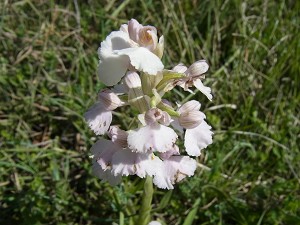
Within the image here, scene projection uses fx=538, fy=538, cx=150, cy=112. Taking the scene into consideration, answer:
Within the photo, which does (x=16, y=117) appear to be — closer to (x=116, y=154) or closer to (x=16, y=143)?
(x=16, y=143)

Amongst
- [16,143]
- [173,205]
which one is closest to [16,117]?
[16,143]

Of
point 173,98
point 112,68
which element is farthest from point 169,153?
point 173,98

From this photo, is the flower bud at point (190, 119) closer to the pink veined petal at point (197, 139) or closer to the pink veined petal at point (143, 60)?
the pink veined petal at point (197, 139)

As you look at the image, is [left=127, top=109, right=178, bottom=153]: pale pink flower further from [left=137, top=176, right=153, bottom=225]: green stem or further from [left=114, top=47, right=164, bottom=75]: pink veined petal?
[left=137, top=176, right=153, bottom=225]: green stem

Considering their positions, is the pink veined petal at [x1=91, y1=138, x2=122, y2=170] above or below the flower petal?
below

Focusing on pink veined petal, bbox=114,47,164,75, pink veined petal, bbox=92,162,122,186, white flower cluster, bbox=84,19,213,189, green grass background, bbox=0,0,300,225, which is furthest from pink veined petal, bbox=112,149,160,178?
green grass background, bbox=0,0,300,225
